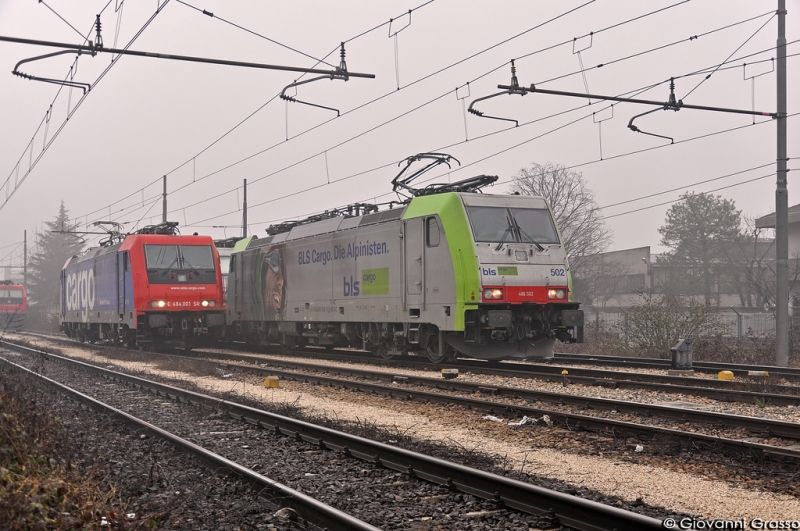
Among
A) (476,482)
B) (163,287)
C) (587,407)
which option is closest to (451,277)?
(587,407)

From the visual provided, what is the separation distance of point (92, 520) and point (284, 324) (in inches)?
725

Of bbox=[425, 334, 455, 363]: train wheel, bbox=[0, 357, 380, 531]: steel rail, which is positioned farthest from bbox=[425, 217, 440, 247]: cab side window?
bbox=[0, 357, 380, 531]: steel rail

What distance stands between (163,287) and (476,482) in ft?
60.6

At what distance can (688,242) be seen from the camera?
52.4m

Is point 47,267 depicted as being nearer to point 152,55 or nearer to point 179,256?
point 179,256

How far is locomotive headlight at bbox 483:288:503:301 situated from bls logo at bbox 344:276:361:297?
447 cm

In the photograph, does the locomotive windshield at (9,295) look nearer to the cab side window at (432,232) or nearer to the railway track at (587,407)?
the railway track at (587,407)

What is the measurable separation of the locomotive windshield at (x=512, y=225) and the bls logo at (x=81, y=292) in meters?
17.7

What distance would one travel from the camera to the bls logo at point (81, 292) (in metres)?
28.5

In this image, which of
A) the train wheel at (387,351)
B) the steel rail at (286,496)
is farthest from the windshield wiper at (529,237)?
the steel rail at (286,496)

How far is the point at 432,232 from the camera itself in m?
16.0

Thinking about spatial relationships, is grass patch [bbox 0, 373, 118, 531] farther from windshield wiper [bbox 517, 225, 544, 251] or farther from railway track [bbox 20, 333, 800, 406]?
windshield wiper [bbox 517, 225, 544, 251]

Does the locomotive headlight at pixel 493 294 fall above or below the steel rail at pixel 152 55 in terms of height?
below

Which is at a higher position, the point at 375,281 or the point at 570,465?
the point at 375,281
